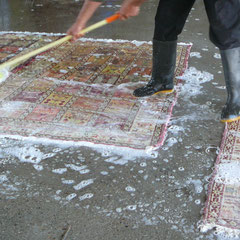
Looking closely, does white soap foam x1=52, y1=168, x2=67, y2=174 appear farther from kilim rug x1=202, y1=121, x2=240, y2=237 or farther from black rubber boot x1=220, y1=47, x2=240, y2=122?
black rubber boot x1=220, y1=47, x2=240, y2=122

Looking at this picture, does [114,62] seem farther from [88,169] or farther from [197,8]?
[197,8]

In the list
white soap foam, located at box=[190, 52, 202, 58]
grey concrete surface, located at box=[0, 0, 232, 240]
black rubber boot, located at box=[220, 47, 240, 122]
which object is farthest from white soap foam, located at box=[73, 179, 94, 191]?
white soap foam, located at box=[190, 52, 202, 58]

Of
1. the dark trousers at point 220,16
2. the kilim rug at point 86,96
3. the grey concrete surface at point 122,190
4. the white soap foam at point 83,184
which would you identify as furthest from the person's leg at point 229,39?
the white soap foam at point 83,184

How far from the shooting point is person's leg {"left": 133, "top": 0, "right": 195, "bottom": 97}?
7.47 feet

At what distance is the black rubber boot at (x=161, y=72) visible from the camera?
2.50 metres

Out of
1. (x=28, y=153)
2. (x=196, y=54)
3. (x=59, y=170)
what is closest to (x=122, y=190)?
(x=59, y=170)

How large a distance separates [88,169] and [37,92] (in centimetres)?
103

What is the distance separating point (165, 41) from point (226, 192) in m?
1.19

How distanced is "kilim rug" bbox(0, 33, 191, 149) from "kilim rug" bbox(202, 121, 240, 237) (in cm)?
36

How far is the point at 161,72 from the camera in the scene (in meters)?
2.56

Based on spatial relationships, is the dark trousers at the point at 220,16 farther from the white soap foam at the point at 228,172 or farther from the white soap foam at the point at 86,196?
the white soap foam at the point at 86,196

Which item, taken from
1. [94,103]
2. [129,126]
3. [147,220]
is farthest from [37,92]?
[147,220]

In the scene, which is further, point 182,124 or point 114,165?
point 182,124

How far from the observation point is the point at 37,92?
2.62m
